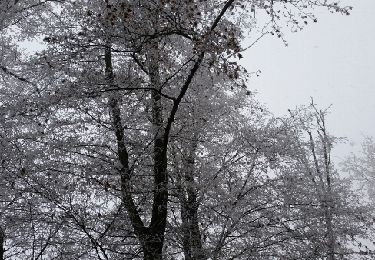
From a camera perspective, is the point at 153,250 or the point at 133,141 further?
the point at 133,141

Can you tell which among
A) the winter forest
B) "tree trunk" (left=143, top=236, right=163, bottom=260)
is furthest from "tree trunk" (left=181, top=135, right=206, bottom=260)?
"tree trunk" (left=143, top=236, right=163, bottom=260)

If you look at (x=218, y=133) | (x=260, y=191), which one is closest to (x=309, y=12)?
(x=260, y=191)

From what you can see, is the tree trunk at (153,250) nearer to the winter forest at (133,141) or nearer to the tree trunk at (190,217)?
the winter forest at (133,141)

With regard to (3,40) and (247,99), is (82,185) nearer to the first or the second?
(3,40)

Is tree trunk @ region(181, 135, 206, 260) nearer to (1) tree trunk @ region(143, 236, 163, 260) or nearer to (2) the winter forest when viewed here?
(2) the winter forest

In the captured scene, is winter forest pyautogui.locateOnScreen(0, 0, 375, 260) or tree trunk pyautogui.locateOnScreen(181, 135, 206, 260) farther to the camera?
tree trunk pyautogui.locateOnScreen(181, 135, 206, 260)

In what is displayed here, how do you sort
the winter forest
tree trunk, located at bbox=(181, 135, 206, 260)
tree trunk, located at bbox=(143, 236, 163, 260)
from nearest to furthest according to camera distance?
the winter forest, tree trunk, located at bbox=(143, 236, 163, 260), tree trunk, located at bbox=(181, 135, 206, 260)

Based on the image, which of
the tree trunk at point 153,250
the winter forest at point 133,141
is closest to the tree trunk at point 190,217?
the winter forest at point 133,141

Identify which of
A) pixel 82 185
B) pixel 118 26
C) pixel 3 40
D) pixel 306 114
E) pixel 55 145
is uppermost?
pixel 3 40

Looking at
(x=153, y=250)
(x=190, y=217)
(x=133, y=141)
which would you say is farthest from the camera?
(x=190, y=217)

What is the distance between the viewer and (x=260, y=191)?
6672mm

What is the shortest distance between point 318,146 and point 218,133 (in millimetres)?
9816

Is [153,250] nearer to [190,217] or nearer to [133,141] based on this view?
[190,217]

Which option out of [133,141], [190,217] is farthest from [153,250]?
[133,141]
